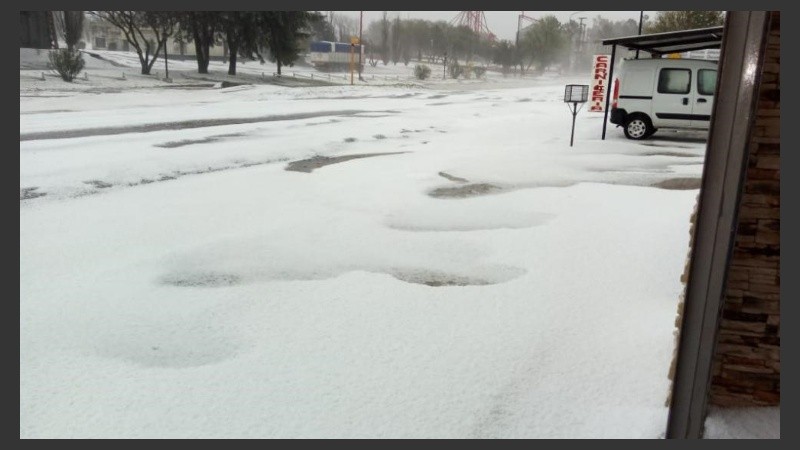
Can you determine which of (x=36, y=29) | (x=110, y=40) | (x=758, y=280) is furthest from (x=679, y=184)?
(x=110, y=40)

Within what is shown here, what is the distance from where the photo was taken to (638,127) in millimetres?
12883

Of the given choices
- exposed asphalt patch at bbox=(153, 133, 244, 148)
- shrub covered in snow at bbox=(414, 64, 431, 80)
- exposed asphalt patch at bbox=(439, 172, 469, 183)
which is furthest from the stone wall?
shrub covered in snow at bbox=(414, 64, 431, 80)

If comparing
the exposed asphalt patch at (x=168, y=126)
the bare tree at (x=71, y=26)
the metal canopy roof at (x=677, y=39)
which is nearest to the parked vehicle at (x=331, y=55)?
the bare tree at (x=71, y=26)

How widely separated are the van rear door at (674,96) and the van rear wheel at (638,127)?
14.7 inches

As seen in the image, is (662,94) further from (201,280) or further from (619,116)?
(201,280)

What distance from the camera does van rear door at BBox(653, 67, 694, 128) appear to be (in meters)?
12.1

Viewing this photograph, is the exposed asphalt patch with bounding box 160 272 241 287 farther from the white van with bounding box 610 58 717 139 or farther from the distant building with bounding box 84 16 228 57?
the distant building with bounding box 84 16 228 57

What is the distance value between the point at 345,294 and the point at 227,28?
32792 millimetres

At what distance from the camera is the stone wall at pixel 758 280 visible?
2.41 metres

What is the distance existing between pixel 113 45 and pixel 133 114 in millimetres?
45030

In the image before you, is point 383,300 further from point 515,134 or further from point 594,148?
point 515,134

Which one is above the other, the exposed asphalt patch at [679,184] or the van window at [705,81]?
the van window at [705,81]

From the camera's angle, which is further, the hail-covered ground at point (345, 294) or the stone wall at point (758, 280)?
the hail-covered ground at point (345, 294)

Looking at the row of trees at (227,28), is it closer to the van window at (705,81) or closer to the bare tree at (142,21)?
the bare tree at (142,21)
